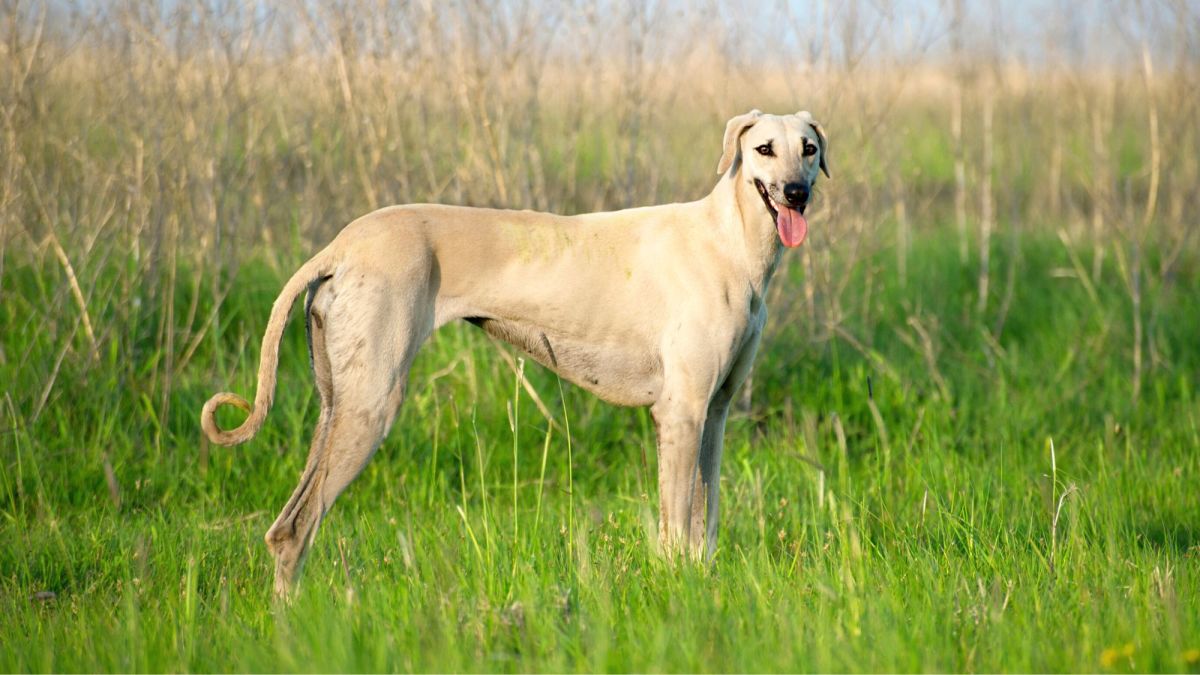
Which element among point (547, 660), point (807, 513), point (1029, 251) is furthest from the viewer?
point (1029, 251)

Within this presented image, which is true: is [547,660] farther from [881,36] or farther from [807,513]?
[881,36]

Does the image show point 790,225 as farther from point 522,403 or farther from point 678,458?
point 522,403

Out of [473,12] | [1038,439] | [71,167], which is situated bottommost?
[1038,439]

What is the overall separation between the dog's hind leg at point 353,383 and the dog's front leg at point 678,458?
923 millimetres

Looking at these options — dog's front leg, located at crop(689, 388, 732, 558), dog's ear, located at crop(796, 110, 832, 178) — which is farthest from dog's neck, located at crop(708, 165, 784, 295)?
dog's front leg, located at crop(689, 388, 732, 558)

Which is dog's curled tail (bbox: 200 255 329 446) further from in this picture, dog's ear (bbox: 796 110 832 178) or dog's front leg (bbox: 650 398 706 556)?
dog's ear (bbox: 796 110 832 178)

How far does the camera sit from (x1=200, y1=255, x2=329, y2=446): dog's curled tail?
420 centimetres

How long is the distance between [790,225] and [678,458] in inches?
36.0

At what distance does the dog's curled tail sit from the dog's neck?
147 centimetres

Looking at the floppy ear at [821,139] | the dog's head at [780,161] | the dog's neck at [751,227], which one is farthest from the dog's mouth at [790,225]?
the floppy ear at [821,139]

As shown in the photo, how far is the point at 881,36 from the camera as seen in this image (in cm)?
675

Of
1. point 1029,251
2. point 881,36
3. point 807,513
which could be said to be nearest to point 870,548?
point 807,513

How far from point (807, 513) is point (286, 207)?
3.98m

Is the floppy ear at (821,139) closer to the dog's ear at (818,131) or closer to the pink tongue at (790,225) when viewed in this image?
the dog's ear at (818,131)
